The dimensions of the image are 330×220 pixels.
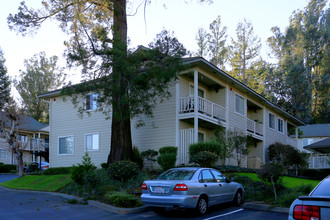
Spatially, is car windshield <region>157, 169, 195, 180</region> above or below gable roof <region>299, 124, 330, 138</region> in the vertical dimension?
below

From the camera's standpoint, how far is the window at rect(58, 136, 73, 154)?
25.0 m

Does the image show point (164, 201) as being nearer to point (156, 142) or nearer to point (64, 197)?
point (64, 197)

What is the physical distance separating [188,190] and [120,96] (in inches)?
308

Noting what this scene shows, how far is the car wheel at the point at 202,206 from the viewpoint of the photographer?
9984mm

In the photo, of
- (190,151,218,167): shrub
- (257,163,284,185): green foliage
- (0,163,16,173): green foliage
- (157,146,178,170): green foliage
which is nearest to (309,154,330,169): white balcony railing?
(190,151,218,167): shrub

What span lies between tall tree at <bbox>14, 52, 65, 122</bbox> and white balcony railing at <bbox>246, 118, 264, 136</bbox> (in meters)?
36.2

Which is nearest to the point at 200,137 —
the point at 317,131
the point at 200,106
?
the point at 200,106

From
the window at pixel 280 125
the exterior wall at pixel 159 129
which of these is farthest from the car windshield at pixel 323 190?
the window at pixel 280 125

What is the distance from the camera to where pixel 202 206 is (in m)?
10.1

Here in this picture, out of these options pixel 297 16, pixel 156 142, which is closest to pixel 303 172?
pixel 156 142

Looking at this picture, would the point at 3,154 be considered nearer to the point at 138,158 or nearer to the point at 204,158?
the point at 138,158

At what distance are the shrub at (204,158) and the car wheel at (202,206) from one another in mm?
6236

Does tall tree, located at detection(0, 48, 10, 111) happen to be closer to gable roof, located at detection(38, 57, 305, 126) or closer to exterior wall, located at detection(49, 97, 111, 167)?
gable roof, located at detection(38, 57, 305, 126)

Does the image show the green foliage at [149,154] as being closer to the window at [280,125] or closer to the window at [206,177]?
the window at [206,177]
